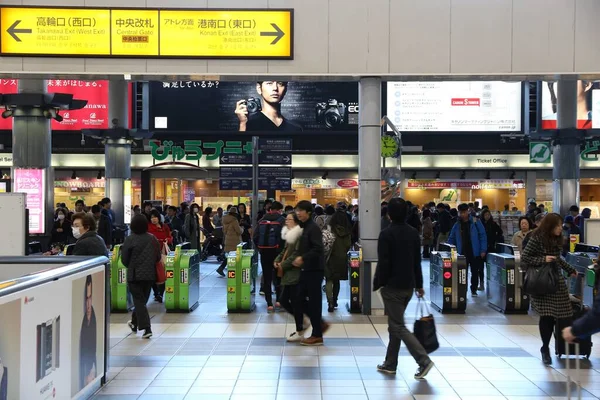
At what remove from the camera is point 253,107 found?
26016 mm

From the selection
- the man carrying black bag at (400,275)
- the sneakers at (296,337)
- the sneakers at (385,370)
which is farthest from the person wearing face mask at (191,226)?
the man carrying black bag at (400,275)

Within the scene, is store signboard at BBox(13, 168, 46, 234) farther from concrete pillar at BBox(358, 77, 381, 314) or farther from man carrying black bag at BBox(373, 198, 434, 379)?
man carrying black bag at BBox(373, 198, 434, 379)

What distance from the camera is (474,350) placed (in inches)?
290

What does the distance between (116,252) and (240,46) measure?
375 centimetres

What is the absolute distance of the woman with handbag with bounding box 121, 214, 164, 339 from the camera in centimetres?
766

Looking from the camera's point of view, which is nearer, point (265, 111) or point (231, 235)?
point (231, 235)

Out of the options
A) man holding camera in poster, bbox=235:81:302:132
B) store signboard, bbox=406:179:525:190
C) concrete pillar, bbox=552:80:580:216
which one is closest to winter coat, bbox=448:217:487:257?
concrete pillar, bbox=552:80:580:216

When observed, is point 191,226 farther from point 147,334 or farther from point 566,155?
point 566,155

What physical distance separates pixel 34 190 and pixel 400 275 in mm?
9975

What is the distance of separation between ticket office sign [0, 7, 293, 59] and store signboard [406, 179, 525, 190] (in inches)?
682

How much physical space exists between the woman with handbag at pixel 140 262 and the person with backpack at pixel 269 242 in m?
A: 2.44

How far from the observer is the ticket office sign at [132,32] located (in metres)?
8.80

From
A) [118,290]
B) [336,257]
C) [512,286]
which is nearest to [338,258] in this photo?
[336,257]

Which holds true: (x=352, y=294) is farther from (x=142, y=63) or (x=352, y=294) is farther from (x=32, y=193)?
(x=32, y=193)
